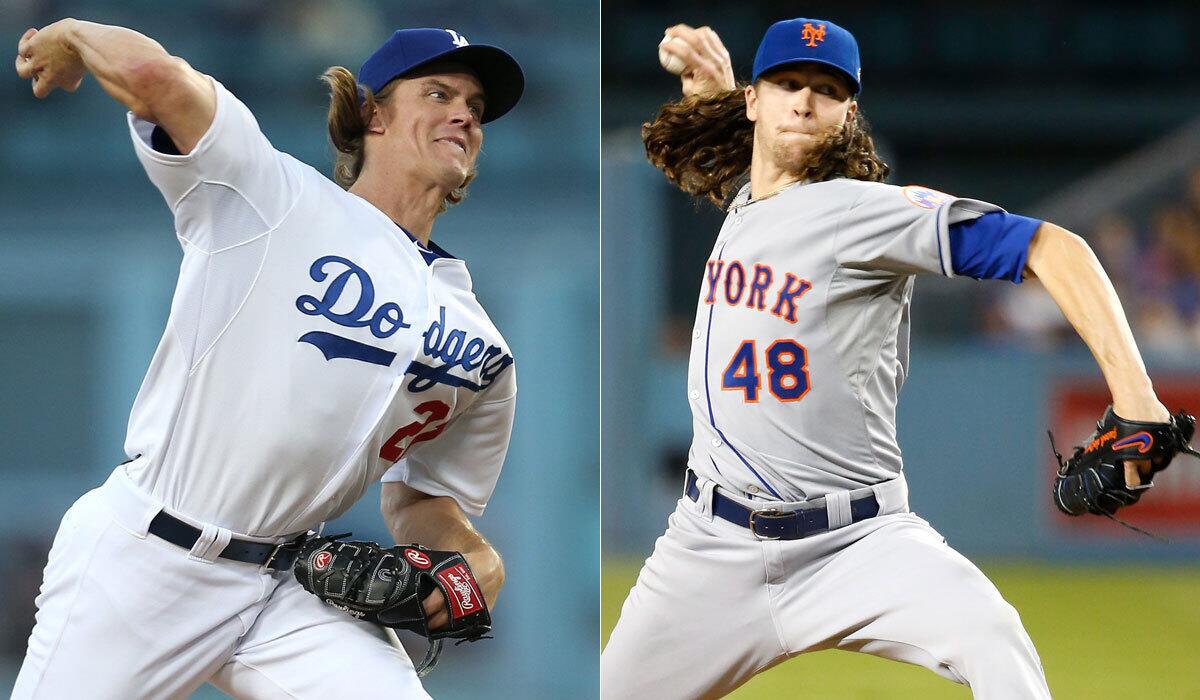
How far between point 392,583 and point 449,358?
0.42 meters

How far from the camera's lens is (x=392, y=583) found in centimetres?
235

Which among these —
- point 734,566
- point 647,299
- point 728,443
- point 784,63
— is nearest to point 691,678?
point 734,566

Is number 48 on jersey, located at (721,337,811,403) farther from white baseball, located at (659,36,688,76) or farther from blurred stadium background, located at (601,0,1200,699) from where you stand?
blurred stadium background, located at (601,0,1200,699)

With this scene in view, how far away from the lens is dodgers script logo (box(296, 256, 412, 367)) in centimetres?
237

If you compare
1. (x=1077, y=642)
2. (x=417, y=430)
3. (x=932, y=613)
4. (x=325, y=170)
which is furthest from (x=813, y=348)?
(x=325, y=170)

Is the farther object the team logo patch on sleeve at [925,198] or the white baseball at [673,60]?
the white baseball at [673,60]

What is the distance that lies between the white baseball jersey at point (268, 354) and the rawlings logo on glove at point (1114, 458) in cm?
118

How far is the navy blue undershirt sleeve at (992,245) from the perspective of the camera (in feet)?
8.12

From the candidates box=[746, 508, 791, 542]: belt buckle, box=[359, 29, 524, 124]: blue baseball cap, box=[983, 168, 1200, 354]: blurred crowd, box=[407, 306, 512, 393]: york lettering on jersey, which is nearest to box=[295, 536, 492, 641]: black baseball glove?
box=[407, 306, 512, 393]: york lettering on jersey

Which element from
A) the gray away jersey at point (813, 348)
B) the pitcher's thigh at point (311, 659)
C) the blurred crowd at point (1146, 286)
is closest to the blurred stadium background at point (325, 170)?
the blurred crowd at point (1146, 286)

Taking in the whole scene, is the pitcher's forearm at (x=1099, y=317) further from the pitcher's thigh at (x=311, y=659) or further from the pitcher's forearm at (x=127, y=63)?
the pitcher's forearm at (x=127, y=63)

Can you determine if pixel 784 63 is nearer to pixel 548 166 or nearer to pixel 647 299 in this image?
pixel 548 166

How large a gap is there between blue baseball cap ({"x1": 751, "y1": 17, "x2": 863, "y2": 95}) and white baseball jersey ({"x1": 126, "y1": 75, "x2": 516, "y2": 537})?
103 cm

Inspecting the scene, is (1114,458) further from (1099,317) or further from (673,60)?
(673,60)
